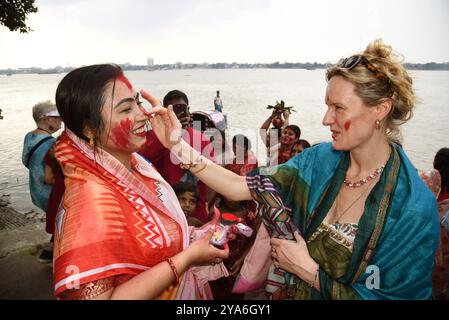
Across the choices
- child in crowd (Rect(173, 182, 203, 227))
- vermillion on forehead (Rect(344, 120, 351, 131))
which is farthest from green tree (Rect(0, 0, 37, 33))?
vermillion on forehead (Rect(344, 120, 351, 131))

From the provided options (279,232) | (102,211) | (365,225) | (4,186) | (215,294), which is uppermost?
(102,211)

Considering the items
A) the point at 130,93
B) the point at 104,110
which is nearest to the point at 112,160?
the point at 104,110

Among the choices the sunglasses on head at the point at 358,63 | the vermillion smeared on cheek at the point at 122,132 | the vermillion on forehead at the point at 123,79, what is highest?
the sunglasses on head at the point at 358,63

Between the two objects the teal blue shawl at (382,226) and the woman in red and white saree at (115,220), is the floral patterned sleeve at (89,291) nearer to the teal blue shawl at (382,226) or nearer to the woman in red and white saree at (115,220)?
the woman in red and white saree at (115,220)

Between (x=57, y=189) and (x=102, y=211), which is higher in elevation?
(x=102, y=211)

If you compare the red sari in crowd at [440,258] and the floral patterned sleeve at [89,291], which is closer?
the floral patterned sleeve at [89,291]

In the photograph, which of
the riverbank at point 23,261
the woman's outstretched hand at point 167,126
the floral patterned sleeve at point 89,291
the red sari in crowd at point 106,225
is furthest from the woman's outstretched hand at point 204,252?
the riverbank at point 23,261

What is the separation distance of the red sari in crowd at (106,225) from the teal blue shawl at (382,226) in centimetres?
74

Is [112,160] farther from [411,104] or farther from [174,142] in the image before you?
[411,104]

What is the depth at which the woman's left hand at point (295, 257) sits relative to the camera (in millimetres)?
1882

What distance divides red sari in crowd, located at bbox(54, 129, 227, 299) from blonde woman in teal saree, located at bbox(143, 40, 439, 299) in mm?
512

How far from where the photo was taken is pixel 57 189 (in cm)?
402

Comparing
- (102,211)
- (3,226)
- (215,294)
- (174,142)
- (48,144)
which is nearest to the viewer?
(102,211)

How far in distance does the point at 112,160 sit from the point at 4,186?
45.3ft
